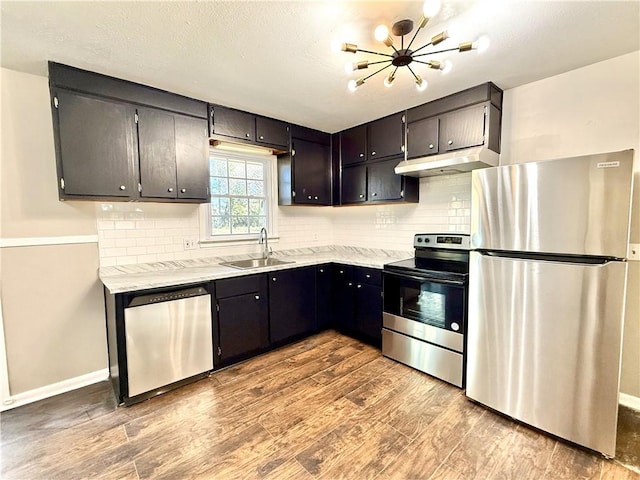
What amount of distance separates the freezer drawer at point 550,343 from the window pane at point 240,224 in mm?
2451

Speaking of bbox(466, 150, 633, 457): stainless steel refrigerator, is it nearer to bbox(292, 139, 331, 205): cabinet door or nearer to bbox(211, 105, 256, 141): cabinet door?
bbox(292, 139, 331, 205): cabinet door

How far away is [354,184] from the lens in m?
3.68

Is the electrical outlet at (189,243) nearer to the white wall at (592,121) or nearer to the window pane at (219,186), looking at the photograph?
the window pane at (219,186)

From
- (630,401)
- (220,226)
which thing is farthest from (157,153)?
(630,401)

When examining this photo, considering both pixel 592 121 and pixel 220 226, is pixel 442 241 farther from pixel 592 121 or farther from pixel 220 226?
pixel 220 226

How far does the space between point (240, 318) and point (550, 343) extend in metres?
2.40

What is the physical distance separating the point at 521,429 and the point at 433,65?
238 centimetres

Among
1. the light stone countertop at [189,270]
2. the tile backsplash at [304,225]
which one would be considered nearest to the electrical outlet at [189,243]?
the tile backsplash at [304,225]

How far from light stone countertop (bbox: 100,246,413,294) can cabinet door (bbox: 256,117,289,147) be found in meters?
1.34

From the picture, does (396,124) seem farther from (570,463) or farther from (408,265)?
(570,463)

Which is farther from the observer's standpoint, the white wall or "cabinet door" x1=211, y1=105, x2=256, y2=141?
"cabinet door" x1=211, y1=105, x2=256, y2=141

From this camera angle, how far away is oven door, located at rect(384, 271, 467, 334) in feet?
7.92

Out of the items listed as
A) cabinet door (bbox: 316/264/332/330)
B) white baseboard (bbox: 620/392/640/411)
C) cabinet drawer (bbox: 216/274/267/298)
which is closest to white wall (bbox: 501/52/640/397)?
white baseboard (bbox: 620/392/640/411)

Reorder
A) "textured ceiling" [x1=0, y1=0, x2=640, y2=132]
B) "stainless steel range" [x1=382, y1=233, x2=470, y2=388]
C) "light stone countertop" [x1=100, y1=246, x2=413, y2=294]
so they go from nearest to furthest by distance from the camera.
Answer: "textured ceiling" [x1=0, y1=0, x2=640, y2=132] → "light stone countertop" [x1=100, y1=246, x2=413, y2=294] → "stainless steel range" [x1=382, y1=233, x2=470, y2=388]
